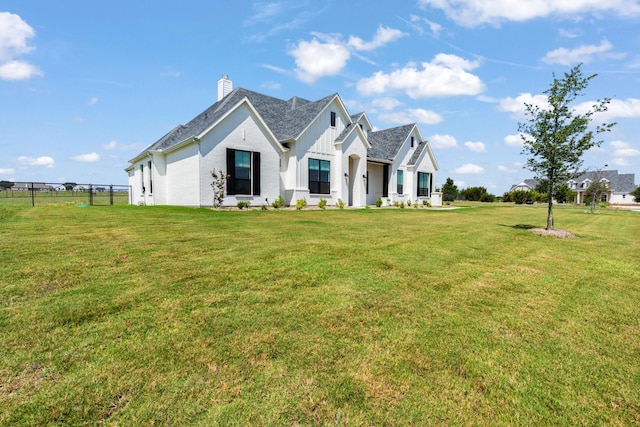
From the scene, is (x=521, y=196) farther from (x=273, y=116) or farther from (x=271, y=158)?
(x=271, y=158)

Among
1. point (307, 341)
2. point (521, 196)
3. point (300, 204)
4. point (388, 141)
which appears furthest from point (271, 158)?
point (521, 196)

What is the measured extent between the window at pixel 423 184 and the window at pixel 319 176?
1100 cm

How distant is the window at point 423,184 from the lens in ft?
89.1

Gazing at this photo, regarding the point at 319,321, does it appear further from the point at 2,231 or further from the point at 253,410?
the point at 2,231

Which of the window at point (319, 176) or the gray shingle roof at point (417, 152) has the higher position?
the gray shingle roof at point (417, 152)

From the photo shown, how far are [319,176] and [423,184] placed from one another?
1257 centimetres

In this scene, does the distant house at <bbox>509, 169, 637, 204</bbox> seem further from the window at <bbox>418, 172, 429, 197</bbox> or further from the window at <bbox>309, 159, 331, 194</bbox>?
the window at <bbox>309, 159, 331, 194</bbox>

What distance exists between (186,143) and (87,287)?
1362 cm

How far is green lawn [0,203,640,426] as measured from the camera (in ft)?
5.95

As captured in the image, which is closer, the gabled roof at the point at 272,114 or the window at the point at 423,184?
the gabled roof at the point at 272,114

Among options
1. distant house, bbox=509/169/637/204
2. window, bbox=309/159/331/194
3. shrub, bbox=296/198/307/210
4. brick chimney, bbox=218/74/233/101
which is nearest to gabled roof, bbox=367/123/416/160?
window, bbox=309/159/331/194

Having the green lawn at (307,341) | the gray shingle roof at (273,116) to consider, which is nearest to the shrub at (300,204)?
the gray shingle roof at (273,116)

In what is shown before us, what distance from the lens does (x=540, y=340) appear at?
2676 mm

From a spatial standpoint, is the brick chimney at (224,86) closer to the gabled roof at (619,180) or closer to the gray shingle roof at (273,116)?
the gray shingle roof at (273,116)
